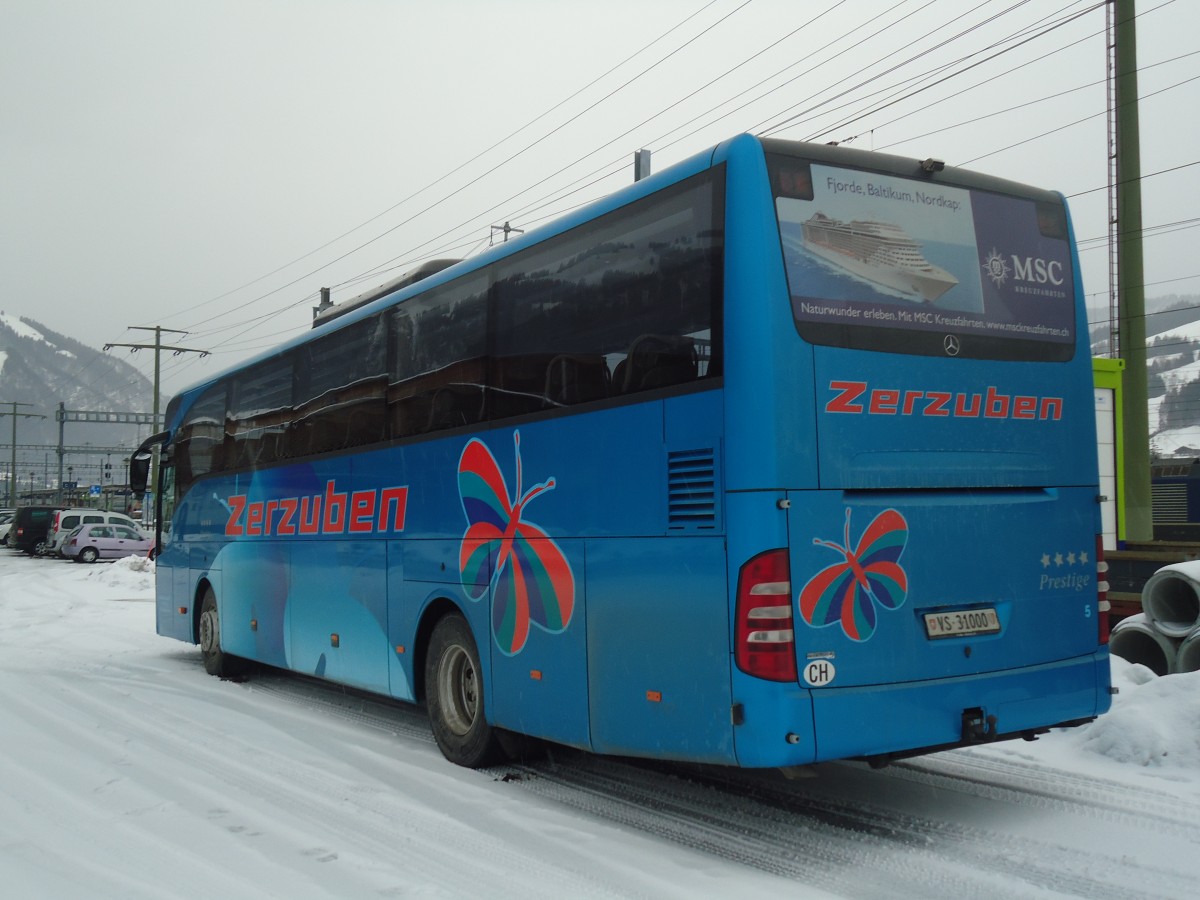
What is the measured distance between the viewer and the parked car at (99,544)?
143ft

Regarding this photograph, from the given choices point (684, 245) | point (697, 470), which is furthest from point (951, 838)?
Result: point (684, 245)

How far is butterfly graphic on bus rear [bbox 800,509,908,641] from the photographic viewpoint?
208 inches

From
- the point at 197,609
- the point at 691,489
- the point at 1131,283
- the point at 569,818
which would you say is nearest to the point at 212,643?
the point at 197,609

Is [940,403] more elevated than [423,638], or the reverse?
[940,403]

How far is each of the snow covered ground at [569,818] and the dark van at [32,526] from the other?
4434cm

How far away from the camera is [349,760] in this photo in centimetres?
796

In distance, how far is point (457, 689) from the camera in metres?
8.04

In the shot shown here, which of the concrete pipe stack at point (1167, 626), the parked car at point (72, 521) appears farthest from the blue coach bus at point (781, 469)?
the parked car at point (72, 521)

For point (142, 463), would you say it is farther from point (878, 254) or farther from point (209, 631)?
point (878, 254)

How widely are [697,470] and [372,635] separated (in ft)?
15.0

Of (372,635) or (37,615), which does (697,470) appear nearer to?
(372,635)

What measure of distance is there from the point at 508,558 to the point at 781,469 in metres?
2.57

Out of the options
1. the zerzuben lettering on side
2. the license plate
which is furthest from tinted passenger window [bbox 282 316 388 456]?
the license plate

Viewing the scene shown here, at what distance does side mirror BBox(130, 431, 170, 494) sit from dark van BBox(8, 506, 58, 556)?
38272mm
